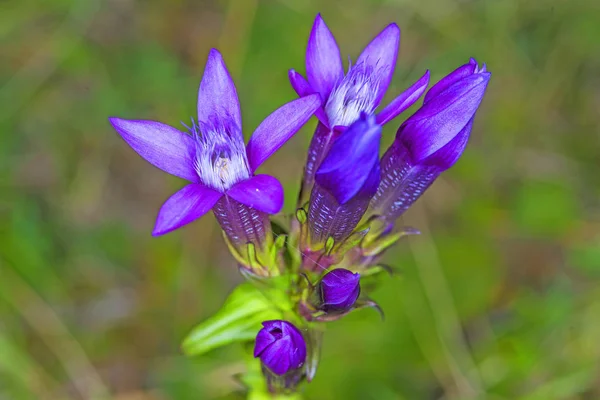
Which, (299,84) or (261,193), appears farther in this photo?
(299,84)

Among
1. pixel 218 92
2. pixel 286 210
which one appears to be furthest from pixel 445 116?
pixel 286 210

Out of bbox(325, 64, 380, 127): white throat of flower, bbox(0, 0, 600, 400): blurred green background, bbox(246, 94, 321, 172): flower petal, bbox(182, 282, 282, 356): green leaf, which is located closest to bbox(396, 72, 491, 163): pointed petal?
bbox(325, 64, 380, 127): white throat of flower

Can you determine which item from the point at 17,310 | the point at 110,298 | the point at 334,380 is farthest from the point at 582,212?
the point at 17,310

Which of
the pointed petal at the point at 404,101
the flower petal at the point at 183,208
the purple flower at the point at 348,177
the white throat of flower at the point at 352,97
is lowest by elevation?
the purple flower at the point at 348,177

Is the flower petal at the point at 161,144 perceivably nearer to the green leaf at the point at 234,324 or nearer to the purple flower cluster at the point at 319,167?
the purple flower cluster at the point at 319,167

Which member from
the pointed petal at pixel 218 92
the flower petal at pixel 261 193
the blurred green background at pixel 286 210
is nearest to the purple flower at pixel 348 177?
the flower petal at pixel 261 193

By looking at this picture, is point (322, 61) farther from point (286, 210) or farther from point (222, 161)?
point (286, 210)

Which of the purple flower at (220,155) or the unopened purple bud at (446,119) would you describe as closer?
the purple flower at (220,155)

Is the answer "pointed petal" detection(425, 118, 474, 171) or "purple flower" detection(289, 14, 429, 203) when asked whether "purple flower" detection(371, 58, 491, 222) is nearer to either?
"pointed petal" detection(425, 118, 474, 171)
